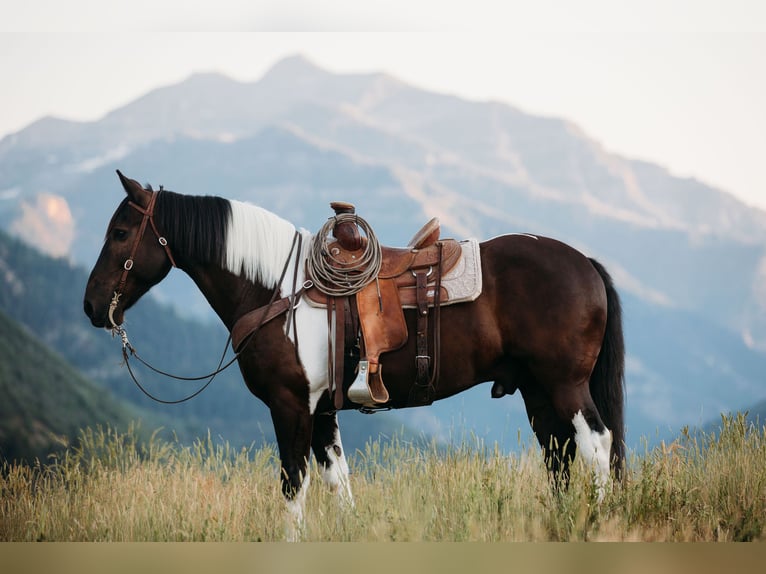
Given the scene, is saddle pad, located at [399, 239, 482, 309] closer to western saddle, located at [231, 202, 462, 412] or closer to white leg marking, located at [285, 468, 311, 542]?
western saddle, located at [231, 202, 462, 412]

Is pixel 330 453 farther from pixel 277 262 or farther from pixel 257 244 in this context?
pixel 257 244

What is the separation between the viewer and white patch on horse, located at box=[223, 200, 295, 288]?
3561mm

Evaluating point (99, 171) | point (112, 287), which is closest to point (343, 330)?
point (112, 287)

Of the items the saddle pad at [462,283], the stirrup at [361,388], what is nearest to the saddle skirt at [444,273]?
the saddle pad at [462,283]

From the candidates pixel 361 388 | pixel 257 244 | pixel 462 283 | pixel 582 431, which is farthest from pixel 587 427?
pixel 257 244

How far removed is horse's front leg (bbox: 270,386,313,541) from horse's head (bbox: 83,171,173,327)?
2.96 feet

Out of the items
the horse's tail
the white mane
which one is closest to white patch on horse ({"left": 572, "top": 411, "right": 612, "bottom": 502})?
the horse's tail

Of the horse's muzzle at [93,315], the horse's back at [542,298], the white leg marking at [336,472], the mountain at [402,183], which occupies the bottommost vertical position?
the white leg marking at [336,472]

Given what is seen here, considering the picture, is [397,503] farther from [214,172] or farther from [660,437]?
[214,172]

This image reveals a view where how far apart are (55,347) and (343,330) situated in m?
21.2

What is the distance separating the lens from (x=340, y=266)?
3477 mm

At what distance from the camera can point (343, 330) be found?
3.42m

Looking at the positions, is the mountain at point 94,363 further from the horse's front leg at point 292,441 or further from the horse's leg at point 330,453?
the horse's front leg at point 292,441

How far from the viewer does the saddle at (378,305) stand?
3.38 metres
